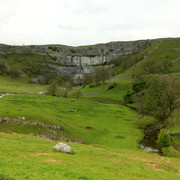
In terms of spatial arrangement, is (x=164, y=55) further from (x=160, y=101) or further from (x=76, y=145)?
(x=76, y=145)

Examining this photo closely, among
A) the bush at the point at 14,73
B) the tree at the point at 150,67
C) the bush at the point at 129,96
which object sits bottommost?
the bush at the point at 129,96

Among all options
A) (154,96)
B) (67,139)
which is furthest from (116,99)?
(67,139)

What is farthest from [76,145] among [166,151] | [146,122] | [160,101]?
[160,101]

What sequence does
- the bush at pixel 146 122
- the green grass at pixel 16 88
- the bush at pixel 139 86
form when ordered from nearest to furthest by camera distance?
1. the bush at pixel 146 122
2. the bush at pixel 139 86
3. the green grass at pixel 16 88

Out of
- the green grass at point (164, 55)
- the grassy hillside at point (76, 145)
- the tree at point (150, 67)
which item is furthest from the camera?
the green grass at point (164, 55)

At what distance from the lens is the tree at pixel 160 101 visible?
49.2 meters

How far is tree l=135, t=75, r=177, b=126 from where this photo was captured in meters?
49.2

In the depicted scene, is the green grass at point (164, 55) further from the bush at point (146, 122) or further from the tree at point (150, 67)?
the bush at point (146, 122)

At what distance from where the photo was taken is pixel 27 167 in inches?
530

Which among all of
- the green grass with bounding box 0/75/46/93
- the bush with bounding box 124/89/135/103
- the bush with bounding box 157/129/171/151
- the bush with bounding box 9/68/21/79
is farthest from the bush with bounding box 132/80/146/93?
the bush with bounding box 9/68/21/79

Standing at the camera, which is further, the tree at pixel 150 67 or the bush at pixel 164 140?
the tree at pixel 150 67

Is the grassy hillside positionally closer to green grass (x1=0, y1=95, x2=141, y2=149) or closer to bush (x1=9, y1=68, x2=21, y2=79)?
green grass (x1=0, y1=95, x2=141, y2=149)

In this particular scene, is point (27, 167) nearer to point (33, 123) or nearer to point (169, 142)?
point (33, 123)

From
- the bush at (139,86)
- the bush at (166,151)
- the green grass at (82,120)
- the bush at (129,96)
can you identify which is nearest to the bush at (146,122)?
the green grass at (82,120)
